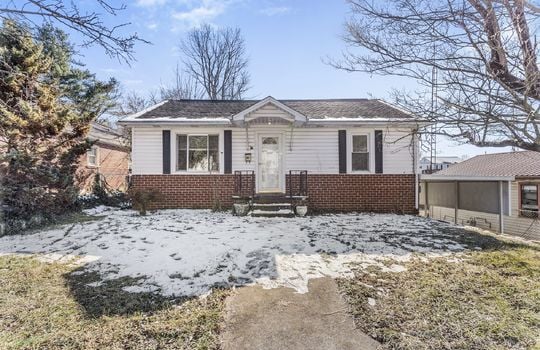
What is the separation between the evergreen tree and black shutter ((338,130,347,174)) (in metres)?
7.77

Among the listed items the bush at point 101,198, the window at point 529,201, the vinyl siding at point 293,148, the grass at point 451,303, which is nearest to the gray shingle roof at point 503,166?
the window at point 529,201

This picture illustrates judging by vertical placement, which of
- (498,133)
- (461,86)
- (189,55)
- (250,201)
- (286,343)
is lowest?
(286,343)

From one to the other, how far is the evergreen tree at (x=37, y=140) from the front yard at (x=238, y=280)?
63.2 inches

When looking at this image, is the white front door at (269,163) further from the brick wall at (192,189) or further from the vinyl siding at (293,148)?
the brick wall at (192,189)

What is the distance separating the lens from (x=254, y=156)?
9.98 meters

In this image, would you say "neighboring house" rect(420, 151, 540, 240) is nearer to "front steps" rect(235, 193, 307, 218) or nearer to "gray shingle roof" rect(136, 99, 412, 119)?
"gray shingle roof" rect(136, 99, 412, 119)

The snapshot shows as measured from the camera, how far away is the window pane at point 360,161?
32.8ft

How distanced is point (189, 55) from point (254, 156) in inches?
765

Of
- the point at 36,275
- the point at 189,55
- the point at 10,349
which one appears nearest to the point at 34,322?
the point at 10,349

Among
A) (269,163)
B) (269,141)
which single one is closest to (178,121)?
(269,141)

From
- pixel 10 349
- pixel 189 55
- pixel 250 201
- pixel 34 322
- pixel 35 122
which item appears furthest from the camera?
pixel 189 55

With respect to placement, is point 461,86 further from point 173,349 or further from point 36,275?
point 36,275

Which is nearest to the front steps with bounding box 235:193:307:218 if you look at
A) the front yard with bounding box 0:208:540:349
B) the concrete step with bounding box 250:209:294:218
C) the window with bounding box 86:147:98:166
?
the concrete step with bounding box 250:209:294:218

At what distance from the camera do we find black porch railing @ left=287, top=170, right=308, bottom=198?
9.79 metres
